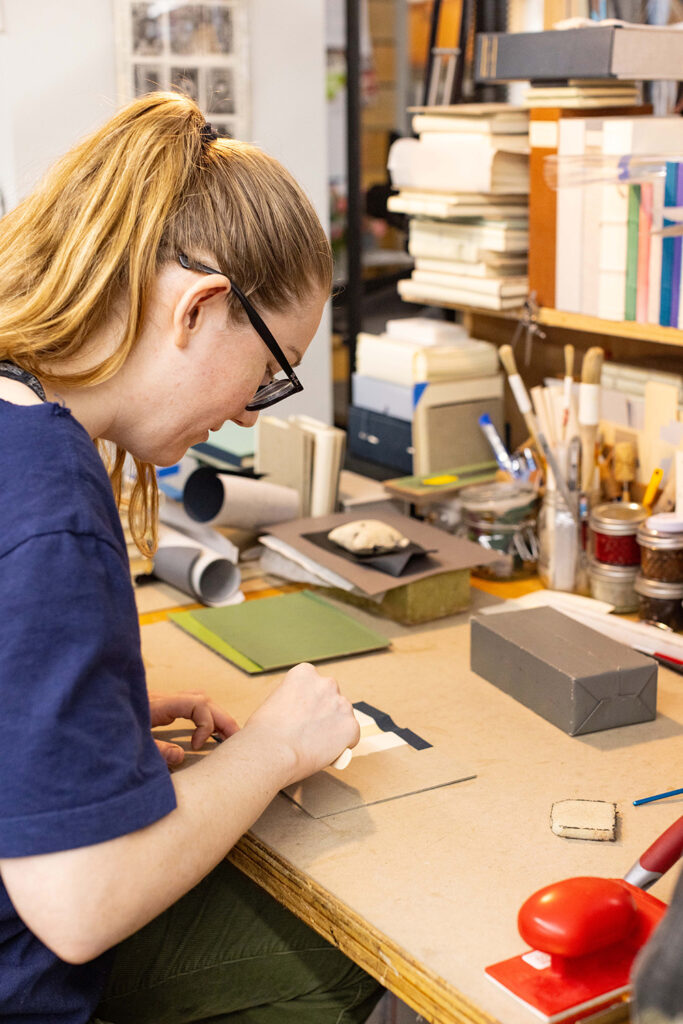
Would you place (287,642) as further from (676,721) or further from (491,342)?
(491,342)

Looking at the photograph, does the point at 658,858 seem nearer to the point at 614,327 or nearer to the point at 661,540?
the point at 661,540

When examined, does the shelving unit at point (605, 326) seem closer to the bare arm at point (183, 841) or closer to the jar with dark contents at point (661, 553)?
the jar with dark contents at point (661, 553)

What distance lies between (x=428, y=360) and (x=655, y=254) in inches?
20.8

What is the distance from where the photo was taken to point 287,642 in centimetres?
155

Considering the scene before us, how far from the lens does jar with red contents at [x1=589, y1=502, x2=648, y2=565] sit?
1.66 metres

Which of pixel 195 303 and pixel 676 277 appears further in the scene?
pixel 676 277

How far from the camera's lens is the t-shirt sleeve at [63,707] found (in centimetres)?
78

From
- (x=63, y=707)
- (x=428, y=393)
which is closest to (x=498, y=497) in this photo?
(x=428, y=393)

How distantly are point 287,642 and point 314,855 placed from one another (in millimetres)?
532

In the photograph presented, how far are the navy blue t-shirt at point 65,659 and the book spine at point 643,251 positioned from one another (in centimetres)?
113

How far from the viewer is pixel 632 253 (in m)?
1.78

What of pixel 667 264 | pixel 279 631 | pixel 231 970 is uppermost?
pixel 667 264

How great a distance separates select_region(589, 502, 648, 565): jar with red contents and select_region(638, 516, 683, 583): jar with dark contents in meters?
0.06

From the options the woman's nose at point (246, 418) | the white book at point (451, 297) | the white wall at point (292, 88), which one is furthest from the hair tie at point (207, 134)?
the white wall at point (292, 88)
